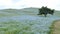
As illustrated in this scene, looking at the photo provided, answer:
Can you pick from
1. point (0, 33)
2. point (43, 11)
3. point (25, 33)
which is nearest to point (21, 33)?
point (25, 33)

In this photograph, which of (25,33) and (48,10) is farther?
(48,10)

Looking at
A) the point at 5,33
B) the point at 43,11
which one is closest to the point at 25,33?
the point at 5,33

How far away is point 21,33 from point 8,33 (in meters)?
0.86

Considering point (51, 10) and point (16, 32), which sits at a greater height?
point (16, 32)

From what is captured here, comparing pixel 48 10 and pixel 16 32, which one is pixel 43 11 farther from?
pixel 16 32

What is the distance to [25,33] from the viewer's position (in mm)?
14984

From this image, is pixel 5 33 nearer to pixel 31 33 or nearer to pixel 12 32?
pixel 12 32

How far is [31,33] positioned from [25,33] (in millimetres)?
594

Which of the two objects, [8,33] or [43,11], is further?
[43,11]

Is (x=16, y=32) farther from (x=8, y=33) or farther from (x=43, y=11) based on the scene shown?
(x=43, y=11)

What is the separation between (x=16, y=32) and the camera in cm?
1517

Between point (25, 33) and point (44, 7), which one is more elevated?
point (25, 33)

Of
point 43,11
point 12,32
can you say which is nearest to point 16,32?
point 12,32

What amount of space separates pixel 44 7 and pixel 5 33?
4453cm
